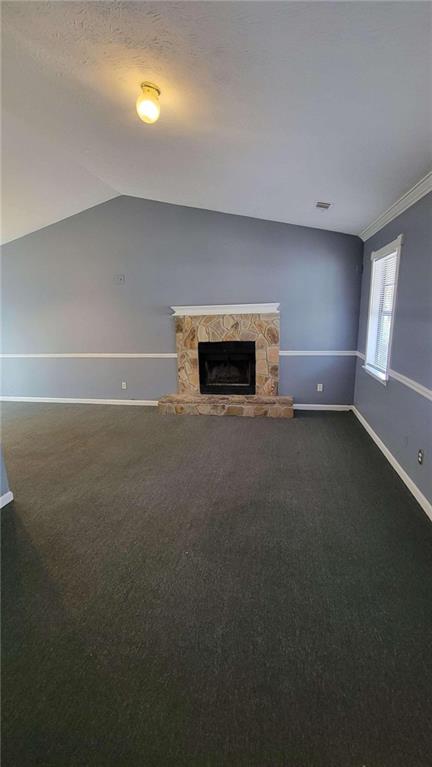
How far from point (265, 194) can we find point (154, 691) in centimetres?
374

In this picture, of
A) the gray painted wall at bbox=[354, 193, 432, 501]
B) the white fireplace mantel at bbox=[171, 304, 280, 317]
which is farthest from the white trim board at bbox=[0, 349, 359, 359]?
the gray painted wall at bbox=[354, 193, 432, 501]

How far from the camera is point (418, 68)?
4.35 ft

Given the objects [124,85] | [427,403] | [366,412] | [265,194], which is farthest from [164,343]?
[427,403]

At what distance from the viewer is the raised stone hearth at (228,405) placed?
172 inches

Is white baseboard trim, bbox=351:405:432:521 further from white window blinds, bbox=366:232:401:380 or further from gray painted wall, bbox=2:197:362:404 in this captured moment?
gray painted wall, bbox=2:197:362:404

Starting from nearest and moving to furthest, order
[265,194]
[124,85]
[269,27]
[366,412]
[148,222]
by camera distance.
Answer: [269,27] → [124,85] → [265,194] → [366,412] → [148,222]

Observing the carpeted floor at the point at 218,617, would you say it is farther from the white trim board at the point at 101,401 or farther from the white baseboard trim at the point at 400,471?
the white trim board at the point at 101,401

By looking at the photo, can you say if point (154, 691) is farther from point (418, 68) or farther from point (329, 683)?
point (418, 68)

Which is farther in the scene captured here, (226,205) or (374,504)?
(226,205)

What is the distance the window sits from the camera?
319 cm

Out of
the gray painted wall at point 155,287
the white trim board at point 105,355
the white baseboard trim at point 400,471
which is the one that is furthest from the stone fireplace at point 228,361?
the white baseboard trim at point 400,471

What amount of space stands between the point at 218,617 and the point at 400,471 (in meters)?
2.02

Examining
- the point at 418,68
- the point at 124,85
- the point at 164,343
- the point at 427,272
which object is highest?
the point at 124,85

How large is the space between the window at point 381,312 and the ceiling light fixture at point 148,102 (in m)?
2.27
